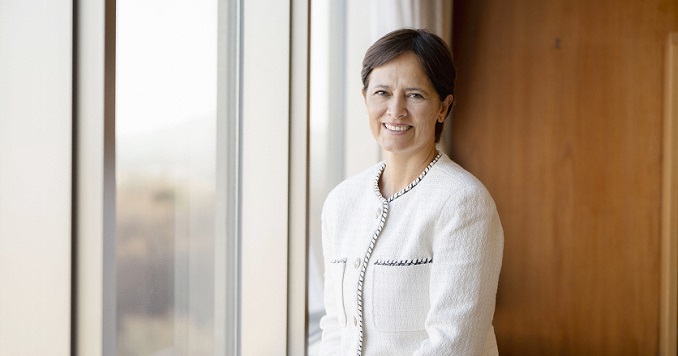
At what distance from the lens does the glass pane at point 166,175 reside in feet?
6.91

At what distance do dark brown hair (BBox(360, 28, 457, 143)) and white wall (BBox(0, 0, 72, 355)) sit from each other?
0.67 m

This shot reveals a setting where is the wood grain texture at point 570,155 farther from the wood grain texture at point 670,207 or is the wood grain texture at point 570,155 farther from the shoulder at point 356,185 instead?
the shoulder at point 356,185

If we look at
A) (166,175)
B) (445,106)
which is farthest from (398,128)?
(166,175)

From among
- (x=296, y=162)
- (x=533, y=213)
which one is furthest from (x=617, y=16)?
(x=296, y=162)

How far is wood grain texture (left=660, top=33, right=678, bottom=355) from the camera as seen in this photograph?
4141mm

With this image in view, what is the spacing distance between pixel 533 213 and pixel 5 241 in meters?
3.43

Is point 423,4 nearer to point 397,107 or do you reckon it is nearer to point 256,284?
point 256,284

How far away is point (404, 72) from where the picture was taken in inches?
55.6

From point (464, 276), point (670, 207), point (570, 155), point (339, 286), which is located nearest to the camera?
point (464, 276)

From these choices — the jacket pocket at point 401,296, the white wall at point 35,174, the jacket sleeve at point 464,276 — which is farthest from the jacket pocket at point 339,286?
the white wall at point 35,174

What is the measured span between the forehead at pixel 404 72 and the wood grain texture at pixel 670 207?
324cm

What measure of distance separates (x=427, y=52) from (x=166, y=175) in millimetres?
1218

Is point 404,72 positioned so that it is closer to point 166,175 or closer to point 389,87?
point 389,87

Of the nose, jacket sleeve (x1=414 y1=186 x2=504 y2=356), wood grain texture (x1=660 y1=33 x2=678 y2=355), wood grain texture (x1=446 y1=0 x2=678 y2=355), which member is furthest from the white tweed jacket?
wood grain texture (x1=660 y1=33 x2=678 y2=355)
